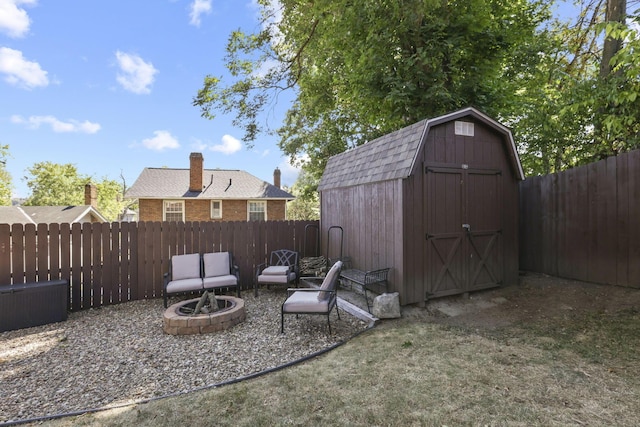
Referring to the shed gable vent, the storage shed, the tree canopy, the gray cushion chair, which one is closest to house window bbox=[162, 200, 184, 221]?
the tree canopy

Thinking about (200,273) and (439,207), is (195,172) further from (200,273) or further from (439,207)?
(439,207)

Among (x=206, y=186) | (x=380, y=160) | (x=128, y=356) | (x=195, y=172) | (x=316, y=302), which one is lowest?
(x=128, y=356)

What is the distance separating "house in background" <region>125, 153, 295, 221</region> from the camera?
1592 centimetres

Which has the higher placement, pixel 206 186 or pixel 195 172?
pixel 195 172

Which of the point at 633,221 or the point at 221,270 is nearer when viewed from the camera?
the point at 633,221

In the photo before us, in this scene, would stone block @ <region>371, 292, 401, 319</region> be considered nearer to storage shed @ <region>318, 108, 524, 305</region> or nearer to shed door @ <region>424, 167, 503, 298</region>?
storage shed @ <region>318, 108, 524, 305</region>

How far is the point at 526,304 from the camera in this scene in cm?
512

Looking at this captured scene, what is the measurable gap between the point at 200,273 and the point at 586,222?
23.5ft

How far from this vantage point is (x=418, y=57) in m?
7.14

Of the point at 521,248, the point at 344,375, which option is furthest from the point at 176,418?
the point at 521,248

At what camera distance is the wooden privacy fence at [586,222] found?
4.92 meters

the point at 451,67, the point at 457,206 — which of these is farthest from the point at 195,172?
the point at 457,206

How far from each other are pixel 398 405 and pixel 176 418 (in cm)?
173

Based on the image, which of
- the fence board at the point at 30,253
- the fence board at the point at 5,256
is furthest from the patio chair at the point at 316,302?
the fence board at the point at 5,256
